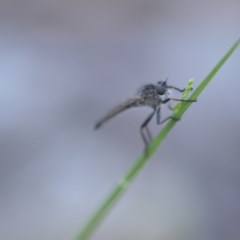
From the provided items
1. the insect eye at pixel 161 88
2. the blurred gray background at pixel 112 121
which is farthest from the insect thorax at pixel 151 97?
the blurred gray background at pixel 112 121

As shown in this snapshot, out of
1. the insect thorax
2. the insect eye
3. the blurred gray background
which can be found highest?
the blurred gray background

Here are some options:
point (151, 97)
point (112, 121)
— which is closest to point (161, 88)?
point (151, 97)

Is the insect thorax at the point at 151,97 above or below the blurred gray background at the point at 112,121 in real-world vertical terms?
below

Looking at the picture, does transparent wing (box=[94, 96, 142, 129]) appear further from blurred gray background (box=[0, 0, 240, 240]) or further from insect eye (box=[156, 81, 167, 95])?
blurred gray background (box=[0, 0, 240, 240])

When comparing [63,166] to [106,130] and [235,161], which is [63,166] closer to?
[106,130]

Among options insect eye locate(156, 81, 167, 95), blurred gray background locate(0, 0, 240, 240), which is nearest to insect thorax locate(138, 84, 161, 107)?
insect eye locate(156, 81, 167, 95)

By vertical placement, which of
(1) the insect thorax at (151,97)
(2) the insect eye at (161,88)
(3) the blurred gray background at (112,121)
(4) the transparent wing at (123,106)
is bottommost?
(4) the transparent wing at (123,106)

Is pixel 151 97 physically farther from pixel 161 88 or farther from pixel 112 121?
pixel 112 121

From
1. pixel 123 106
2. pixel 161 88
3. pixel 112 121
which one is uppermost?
pixel 112 121

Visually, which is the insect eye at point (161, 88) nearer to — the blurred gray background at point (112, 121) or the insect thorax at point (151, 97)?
the insect thorax at point (151, 97)

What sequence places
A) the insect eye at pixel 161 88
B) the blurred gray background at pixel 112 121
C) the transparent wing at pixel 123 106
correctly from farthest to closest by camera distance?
1. the blurred gray background at pixel 112 121
2. the insect eye at pixel 161 88
3. the transparent wing at pixel 123 106
